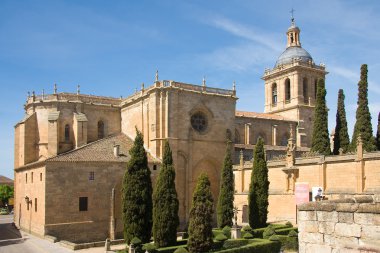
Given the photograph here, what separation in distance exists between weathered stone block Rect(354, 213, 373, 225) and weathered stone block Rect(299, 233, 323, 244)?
80 cm

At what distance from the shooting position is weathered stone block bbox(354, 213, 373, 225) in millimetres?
5766

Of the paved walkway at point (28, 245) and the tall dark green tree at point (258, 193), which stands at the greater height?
the tall dark green tree at point (258, 193)

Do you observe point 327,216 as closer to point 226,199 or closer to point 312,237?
point 312,237

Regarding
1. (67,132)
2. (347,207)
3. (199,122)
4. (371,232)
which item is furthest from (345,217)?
(67,132)

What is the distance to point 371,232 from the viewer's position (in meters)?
5.77

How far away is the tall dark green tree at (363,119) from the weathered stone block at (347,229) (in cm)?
2782

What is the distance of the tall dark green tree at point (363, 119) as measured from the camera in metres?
32.7

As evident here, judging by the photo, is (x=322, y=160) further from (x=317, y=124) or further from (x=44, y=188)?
(x=44, y=188)

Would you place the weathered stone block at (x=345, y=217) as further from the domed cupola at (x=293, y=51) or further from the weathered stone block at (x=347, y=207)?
the domed cupola at (x=293, y=51)

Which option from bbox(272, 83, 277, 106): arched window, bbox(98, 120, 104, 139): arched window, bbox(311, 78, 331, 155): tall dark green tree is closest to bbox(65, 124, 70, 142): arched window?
bbox(98, 120, 104, 139): arched window

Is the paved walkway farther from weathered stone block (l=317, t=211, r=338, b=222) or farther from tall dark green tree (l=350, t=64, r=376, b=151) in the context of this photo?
weathered stone block (l=317, t=211, r=338, b=222)

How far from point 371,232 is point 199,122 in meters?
32.1

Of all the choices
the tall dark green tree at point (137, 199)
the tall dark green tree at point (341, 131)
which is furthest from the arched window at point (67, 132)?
the tall dark green tree at point (341, 131)

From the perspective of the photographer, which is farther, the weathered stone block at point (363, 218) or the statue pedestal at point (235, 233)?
the statue pedestal at point (235, 233)
